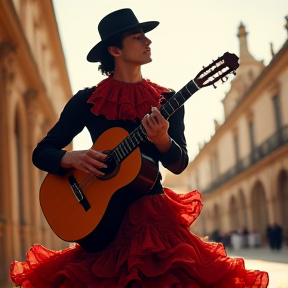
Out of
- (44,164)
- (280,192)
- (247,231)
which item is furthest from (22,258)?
(247,231)

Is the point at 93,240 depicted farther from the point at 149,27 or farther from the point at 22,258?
the point at 22,258

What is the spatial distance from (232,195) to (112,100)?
1582 inches

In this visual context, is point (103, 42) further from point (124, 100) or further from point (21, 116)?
point (21, 116)

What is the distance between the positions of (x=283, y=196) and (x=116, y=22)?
27.7m

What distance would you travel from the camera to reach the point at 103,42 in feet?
9.20

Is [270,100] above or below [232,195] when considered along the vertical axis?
above

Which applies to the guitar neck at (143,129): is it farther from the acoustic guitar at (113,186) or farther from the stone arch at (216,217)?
the stone arch at (216,217)

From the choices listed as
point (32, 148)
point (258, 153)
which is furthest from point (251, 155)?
point (32, 148)

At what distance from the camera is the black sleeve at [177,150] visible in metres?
2.49

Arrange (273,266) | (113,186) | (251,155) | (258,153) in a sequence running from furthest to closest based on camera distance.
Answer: (251,155)
(258,153)
(273,266)
(113,186)

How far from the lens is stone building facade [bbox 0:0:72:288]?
44.8 ft

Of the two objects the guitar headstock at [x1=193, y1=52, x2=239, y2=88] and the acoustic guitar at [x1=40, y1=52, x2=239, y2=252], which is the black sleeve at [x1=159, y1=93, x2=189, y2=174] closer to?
the acoustic guitar at [x1=40, y1=52, x2=239, y2=252]

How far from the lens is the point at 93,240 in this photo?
2.42m

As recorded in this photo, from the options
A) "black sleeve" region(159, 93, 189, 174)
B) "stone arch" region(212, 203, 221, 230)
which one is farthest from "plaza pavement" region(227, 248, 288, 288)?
"stone arch" region(212, 203, 221, 230)
